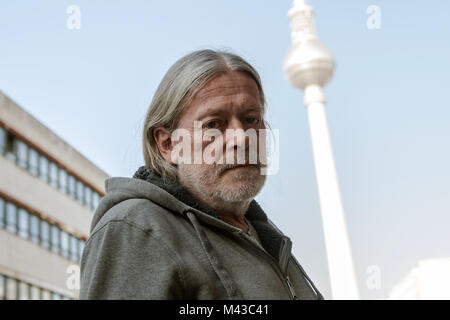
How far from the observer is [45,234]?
32719 millimetres

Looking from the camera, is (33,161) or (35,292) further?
(33,161)

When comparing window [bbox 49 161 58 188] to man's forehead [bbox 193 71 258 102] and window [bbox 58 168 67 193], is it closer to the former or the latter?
window [bbox 58 168 67 193]

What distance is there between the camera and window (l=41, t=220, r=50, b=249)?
3231 centimetres

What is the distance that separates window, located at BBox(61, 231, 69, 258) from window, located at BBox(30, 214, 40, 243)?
269 cm

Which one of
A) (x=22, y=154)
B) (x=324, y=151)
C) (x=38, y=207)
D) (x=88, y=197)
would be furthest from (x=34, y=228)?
(x=324, y=151)

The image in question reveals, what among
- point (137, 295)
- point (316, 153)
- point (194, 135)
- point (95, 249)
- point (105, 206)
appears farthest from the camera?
point (316, 153)

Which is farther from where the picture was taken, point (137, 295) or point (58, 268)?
point (58, 268)

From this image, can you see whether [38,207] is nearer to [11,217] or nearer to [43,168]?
[43,168]

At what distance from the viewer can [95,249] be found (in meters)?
1.84

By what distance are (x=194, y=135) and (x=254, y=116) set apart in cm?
18

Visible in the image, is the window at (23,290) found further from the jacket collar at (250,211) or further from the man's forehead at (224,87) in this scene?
the man's forehead at (224,87)

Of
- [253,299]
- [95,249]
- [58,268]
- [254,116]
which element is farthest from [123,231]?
[58,268]

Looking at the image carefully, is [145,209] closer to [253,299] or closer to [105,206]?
[105,206]

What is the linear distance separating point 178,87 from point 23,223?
Answer: 1164 inches
